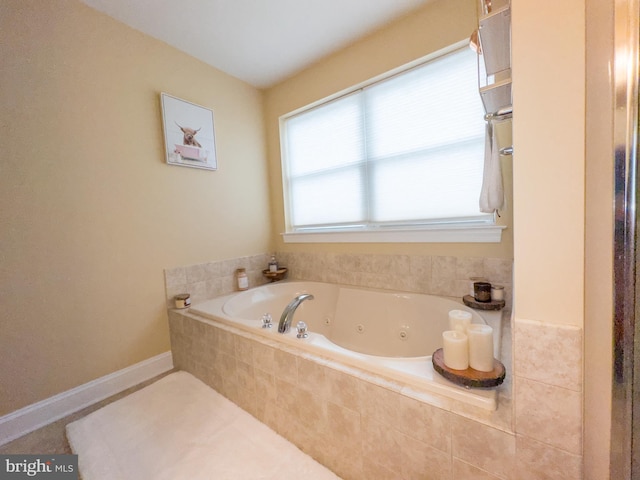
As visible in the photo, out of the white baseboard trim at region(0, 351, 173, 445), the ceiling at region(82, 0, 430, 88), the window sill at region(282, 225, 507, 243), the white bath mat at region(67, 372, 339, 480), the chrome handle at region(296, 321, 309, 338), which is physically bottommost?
the white bath mat at region(67, 372, 339, 480)

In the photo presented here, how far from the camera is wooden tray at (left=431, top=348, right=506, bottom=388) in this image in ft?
2.44

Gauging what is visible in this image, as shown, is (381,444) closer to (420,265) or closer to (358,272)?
(420,265)

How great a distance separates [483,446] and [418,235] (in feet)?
4.10

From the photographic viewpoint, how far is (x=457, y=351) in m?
0.81

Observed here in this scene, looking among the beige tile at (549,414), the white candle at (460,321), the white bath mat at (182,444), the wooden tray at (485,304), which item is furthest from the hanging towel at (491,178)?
the white bath mat at (182,444)

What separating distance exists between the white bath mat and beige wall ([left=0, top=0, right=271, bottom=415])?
38cm

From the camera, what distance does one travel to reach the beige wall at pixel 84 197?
1.26 meters

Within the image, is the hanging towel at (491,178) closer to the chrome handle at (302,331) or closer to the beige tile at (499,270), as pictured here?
the beige tile at (499,270)

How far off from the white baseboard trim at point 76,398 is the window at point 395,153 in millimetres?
1621

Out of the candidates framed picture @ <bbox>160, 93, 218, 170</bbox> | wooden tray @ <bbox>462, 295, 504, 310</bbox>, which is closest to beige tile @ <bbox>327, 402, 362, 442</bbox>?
wooden tray @ <bbox>462, 295, 504, 310</bbox>

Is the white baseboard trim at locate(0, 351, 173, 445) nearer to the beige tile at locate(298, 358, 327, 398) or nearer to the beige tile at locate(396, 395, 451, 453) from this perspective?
the beige tile at locate(298, 358, 327, 398)

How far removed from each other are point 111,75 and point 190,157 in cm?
62

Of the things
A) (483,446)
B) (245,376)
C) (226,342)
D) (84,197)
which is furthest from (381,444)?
(84,197)

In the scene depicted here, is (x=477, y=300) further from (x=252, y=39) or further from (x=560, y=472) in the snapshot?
(x=252, y=39)
